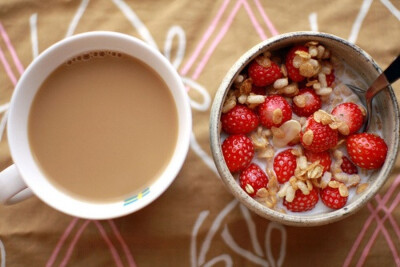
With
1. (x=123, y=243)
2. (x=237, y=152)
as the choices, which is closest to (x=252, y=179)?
(x=237, y=152)

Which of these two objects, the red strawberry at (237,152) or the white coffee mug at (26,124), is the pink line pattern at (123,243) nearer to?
the white coffee mug at (26,124)

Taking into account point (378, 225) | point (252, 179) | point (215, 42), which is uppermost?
point (215, 42)

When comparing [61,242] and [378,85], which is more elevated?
[378,85]

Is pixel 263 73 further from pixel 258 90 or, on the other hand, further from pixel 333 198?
pixel 333 198

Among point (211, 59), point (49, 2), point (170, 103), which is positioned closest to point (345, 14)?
point (211, 59)

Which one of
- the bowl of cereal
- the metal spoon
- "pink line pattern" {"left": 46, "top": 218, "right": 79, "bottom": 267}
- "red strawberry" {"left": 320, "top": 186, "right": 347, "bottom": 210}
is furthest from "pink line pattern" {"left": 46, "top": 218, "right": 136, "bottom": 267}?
the metal spoon

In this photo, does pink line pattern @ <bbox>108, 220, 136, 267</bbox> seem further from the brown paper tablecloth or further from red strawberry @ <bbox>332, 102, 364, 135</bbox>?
red strawberry @ <bbox>332, 102, 364, 135</bbox>

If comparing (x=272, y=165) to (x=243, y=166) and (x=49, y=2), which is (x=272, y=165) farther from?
(x=49, y=2)

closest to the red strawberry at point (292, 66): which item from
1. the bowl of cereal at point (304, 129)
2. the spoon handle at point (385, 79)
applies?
the bowl of cereal at point (304, 129)
